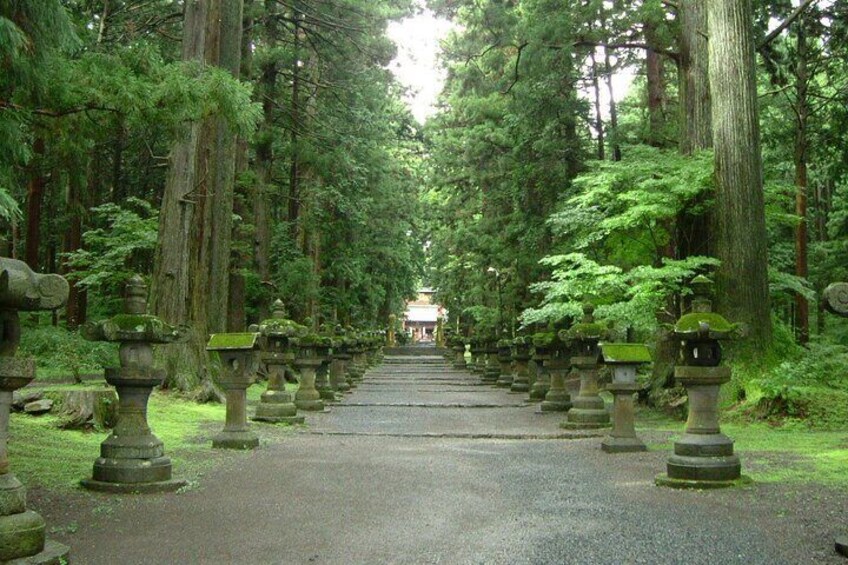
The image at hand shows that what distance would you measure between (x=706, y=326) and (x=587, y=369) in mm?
4640

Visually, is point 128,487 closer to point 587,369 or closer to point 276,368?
point 276,368

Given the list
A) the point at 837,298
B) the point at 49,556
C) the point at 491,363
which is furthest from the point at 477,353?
the point at 49,556

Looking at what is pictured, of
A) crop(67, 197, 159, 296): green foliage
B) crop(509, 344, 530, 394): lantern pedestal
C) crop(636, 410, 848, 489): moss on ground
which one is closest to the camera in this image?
crop(636, 410, 848, 489): moss on ground

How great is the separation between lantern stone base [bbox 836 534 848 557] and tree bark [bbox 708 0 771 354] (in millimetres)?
8008

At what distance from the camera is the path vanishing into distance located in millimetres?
4586

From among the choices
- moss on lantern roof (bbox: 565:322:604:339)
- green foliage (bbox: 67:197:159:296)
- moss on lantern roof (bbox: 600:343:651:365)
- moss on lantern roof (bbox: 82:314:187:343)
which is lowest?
moss on lantern roof (bbox: 600:343:651:365)

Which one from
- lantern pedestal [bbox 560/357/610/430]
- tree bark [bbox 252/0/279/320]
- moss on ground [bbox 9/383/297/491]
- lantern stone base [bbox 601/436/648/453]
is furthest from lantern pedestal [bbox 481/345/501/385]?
lantern stone base [bbox 601/436/648/453]

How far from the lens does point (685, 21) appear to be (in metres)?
14.8

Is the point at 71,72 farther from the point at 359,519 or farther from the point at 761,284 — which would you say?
the point at 761,284

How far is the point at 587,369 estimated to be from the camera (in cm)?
1165

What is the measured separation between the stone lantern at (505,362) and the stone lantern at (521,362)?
1.75m

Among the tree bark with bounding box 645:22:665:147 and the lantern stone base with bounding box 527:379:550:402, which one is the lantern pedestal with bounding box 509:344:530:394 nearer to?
the lantern stone base with bounding box 527:379:550:402

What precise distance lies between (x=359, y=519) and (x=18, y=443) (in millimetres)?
4415

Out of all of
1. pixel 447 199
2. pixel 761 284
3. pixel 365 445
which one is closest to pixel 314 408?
pixel 365 445
